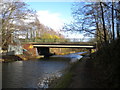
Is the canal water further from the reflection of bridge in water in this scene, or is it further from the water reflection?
the reflection of bridge in water

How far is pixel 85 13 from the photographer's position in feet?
63.1

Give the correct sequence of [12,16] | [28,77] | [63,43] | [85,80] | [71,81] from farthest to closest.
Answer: [63,43] < [12,16] < [28,77] < [71,81] < [85,80]

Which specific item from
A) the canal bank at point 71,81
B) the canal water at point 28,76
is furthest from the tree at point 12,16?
the canal bank at point 71,81

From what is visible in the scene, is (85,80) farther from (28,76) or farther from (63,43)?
(63,43)

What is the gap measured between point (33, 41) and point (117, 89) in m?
42.2

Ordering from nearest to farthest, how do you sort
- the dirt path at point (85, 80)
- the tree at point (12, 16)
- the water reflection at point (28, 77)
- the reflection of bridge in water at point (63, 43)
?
the dirt path at point (85, 80) < the water reflection at point (28, 77) < the tree at point (12, 16) < the reflection of bridge in water at point (63, 43)

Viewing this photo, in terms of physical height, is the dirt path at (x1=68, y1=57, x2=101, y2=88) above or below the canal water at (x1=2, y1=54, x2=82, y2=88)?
above

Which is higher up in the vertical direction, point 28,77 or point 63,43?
point 63,43

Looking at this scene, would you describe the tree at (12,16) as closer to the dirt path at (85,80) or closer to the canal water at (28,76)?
the canal water at (28,76)

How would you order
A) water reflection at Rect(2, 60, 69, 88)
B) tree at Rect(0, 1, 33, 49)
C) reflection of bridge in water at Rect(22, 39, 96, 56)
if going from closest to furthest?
water reflection at Rect(2, 60, 69, 88), tree at Rect(0, 1, 33, 49), reflection of bridge in water at Rect(22, 39, 96, 56)

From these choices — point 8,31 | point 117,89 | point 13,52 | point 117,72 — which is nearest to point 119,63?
point 117,72

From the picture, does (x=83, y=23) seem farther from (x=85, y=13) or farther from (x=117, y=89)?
(x=117, y=89)

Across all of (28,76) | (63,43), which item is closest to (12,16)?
(28,76)

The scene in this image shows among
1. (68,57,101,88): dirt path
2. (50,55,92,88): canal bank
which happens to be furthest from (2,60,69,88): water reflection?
(68,57,101,88): dirt path
